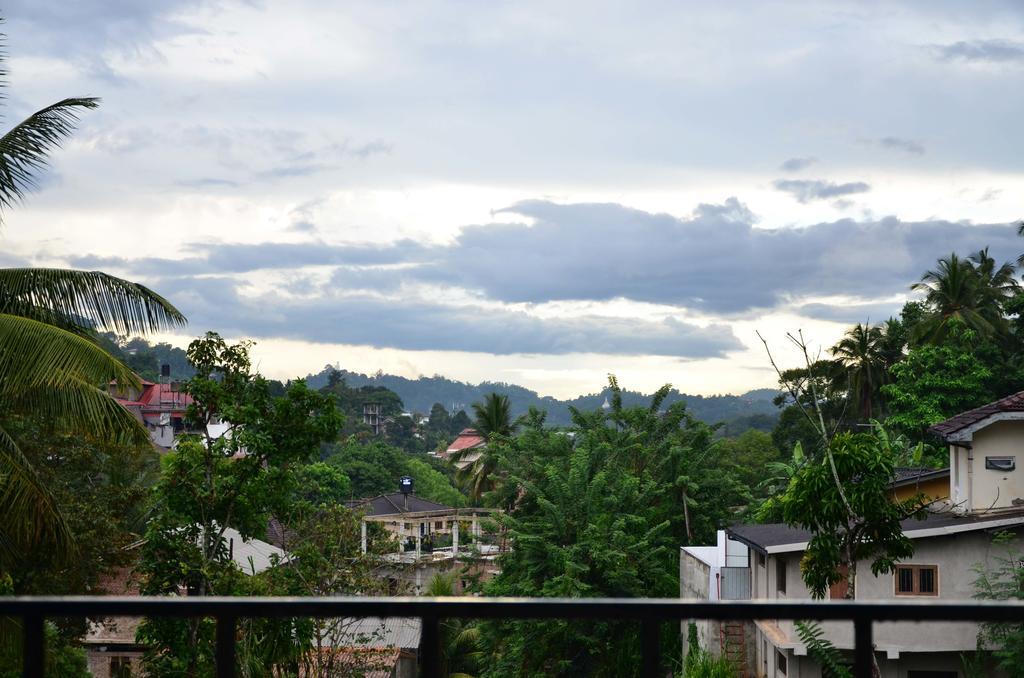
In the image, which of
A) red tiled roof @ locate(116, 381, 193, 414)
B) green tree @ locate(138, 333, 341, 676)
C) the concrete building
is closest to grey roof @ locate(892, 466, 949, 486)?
the concrete building

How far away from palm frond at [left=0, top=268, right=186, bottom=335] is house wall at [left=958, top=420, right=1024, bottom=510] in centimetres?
→ 1792

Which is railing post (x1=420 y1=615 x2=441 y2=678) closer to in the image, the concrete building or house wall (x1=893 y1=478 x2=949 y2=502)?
house wall (x1=893 y1=478 x2=949 y2=502)

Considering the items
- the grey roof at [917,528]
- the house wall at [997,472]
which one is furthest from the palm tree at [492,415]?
the house wall at [997,472]

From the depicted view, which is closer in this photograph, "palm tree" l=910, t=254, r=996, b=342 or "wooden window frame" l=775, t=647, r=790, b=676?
"wooden window frame" l=775, t=647, r=790, b=676

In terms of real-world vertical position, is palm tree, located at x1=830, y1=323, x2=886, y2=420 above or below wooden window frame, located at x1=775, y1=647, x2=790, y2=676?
above

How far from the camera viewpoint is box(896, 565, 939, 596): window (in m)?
19.9

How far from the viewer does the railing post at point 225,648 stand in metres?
2.28

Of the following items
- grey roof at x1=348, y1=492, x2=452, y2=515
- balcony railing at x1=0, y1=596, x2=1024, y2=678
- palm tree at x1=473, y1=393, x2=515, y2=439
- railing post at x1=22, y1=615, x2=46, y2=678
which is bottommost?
grey roof at x1=348, y1=492, x2=452, y2=515

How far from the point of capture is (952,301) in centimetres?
4622

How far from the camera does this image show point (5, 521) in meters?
11.4

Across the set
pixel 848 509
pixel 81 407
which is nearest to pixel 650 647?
pixel 81 407

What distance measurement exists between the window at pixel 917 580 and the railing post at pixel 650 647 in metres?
19.0

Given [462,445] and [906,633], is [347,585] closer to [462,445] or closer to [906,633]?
[906,633]

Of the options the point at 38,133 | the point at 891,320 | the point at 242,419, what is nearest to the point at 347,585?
the point at 242,419
